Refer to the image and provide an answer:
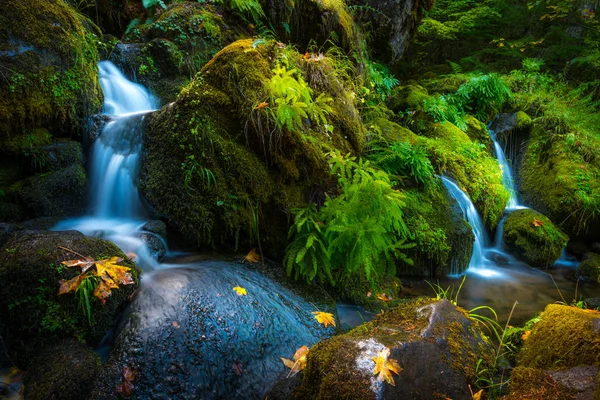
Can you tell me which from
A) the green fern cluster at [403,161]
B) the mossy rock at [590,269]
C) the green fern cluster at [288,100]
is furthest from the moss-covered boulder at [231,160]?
the mossy rock at [590,269]

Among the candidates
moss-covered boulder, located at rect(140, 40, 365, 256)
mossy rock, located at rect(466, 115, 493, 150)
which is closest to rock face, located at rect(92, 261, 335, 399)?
moss-covered boulder, located at rect(140, 40, 365, 256)

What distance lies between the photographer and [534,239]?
6277mm

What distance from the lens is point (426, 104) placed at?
7.83 m

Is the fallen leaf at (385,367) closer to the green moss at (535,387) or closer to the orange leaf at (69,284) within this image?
the green moss at (535,387)

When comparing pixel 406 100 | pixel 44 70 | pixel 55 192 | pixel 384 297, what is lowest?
pixel 384 297

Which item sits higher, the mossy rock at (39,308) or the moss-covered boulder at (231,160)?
the moss-covered boulder at (231,160)

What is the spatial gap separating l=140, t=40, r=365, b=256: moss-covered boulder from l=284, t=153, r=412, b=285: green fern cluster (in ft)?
1.32

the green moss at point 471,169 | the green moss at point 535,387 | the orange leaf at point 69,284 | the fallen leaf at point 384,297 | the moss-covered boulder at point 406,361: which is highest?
the green moss at point 471,169

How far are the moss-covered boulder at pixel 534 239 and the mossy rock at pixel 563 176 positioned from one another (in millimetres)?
554

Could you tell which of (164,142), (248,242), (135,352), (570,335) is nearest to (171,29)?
(164,142)

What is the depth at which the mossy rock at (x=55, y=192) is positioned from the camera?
3.97 meters

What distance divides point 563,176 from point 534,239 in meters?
2.01

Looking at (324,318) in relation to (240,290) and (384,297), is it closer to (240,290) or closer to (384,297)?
(240,290)

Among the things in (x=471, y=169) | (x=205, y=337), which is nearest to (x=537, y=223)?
(x=471, y=169)
